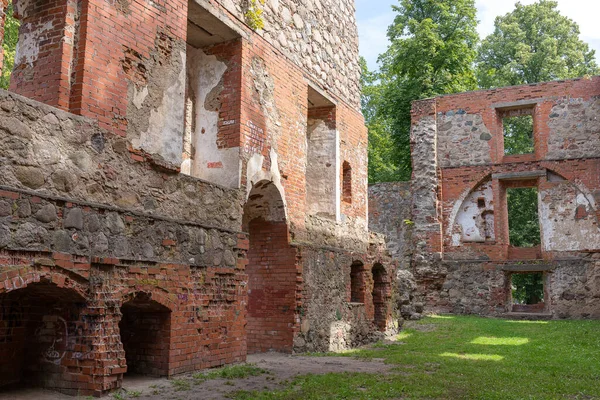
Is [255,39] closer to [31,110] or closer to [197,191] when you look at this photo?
[197,191]

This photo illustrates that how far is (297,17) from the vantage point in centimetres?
1005

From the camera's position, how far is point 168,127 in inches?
256

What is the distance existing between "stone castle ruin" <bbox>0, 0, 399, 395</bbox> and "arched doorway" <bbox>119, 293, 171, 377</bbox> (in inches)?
0.7

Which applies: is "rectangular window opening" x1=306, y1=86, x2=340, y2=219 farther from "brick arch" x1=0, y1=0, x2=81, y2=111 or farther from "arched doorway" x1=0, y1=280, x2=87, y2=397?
"arched doorway" x1=0, y1=280, x2=87, y2=397

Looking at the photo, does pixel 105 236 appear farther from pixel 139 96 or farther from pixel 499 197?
pixel 499 197

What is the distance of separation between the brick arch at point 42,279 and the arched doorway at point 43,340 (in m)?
0.07

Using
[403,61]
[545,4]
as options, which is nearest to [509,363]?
[403,61]

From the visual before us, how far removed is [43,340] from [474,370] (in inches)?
222

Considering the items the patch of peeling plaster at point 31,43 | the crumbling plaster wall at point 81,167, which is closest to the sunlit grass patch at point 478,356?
the crumbling plaster wall at point 81,167

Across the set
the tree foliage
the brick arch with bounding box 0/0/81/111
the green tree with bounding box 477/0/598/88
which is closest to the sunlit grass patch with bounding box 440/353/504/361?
the brick arch with bounding box 0/0/81/111

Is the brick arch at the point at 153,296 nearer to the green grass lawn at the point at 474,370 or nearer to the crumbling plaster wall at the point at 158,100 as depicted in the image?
the green grass lawn at the point at 474,370

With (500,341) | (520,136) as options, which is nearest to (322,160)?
(500,341)

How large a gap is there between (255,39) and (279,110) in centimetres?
121

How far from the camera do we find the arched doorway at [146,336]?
19.9 ft
